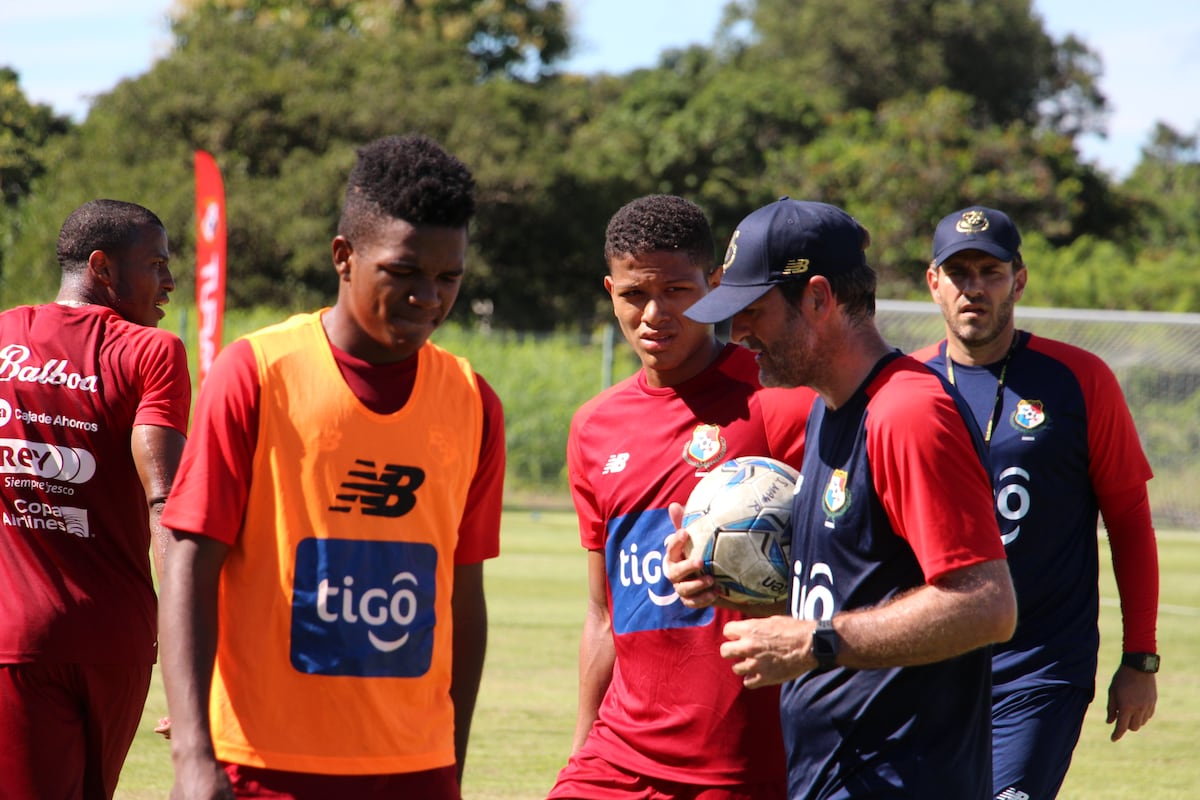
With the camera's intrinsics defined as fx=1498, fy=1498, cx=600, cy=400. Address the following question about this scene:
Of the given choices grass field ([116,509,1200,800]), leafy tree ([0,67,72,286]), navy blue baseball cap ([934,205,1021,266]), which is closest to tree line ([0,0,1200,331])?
leafy tree ([0,67,72,286])

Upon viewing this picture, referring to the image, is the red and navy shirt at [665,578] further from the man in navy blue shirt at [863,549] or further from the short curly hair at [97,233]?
the short curly hair at [97,233]

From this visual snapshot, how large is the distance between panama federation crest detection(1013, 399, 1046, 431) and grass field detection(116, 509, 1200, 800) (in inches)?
142

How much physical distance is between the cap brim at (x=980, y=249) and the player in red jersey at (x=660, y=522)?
3.74 feet

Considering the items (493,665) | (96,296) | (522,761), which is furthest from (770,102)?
(96,296)

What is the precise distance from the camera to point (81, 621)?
4.88m

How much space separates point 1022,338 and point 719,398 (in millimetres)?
1589

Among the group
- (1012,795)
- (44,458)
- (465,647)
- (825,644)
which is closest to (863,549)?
(825,644)

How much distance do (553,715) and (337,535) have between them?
685 centimetres

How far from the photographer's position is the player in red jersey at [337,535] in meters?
3.41

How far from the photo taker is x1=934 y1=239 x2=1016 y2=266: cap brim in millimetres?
5633

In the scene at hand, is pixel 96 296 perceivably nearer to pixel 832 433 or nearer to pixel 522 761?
pixel 832 433

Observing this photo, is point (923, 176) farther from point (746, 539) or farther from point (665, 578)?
point (746, 539)

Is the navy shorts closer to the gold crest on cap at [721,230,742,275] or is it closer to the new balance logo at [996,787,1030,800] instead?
the new balance logo at [996,787,1030,800]

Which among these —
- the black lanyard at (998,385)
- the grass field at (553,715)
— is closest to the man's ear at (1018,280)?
the black lanyard at (998,385)
